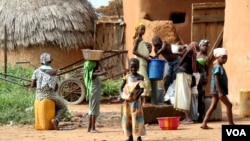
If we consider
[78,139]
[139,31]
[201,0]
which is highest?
[201,0]

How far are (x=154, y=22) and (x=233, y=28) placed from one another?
7.35 feet

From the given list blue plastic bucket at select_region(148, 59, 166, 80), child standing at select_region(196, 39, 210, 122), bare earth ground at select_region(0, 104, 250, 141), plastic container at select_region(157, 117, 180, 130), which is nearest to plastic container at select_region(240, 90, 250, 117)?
bare earth ground at select_region(0, 104, 250, 141)

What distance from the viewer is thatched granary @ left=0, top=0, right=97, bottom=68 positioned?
21.8m

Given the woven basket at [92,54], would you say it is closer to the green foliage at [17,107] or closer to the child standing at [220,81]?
the child standing at [220,81]

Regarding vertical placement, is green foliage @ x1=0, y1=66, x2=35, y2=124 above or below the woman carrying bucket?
below

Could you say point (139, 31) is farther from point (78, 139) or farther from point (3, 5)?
point (3, 5)

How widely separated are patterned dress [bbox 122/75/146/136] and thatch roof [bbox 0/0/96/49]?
12911 millimetres

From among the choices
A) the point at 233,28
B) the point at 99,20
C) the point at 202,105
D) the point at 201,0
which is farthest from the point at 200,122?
the point at 99,20

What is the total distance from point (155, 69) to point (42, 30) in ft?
36.5

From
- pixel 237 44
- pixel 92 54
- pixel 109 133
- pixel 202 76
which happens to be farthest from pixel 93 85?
pixel 237 44

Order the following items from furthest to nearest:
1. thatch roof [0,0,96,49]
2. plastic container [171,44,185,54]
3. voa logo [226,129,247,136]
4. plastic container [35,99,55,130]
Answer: thatch roof [0,0,96,49]
plastic container [171,44,185,54]
plastic container [35,99,55,130]
voa logo [226,129,247,136]

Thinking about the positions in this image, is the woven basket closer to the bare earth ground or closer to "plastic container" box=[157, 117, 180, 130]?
the bare earth ground

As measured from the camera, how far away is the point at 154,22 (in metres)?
14.8

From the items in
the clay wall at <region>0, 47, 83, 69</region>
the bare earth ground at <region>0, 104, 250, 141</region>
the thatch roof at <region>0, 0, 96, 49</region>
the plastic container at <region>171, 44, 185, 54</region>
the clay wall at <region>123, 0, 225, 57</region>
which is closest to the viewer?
the bare earth ground at <region>0, 104, 250, 141</region>
